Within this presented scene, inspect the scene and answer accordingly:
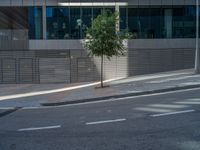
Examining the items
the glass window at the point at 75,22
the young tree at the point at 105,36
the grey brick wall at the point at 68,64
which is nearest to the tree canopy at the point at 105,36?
the young tree at the point at 105,36

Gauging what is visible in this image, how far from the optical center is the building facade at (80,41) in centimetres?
3331

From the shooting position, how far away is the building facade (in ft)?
109

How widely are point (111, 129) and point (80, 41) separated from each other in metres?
23.9

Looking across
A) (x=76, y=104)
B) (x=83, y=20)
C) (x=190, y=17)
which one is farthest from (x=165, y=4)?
(x=76, y=104)

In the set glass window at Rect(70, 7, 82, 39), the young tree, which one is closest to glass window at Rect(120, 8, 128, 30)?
glass window at Rect(70, 7, 82, 39)

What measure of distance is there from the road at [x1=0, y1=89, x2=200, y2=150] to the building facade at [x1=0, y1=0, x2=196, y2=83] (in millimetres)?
19168

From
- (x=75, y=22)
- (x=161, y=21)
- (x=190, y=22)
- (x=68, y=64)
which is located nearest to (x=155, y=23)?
(x=161, y=21)

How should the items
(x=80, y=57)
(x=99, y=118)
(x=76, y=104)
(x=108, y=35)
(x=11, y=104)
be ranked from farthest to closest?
1. (x=80, y=57)
2. (x=108, y=35)
3. (x=11, y=104)
4. (x=76, y=104)
5. (x=99, y=118)

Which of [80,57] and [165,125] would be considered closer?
[165,125]

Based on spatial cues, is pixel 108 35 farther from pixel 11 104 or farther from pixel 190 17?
pixel 190 17

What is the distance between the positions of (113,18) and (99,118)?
11.9 m

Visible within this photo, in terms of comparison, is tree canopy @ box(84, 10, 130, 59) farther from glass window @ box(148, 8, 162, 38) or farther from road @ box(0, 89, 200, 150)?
glass window @ box(148, 8, 162, 38)

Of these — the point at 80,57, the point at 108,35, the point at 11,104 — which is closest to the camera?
the point at 11,104

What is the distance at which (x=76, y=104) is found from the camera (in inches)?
683
